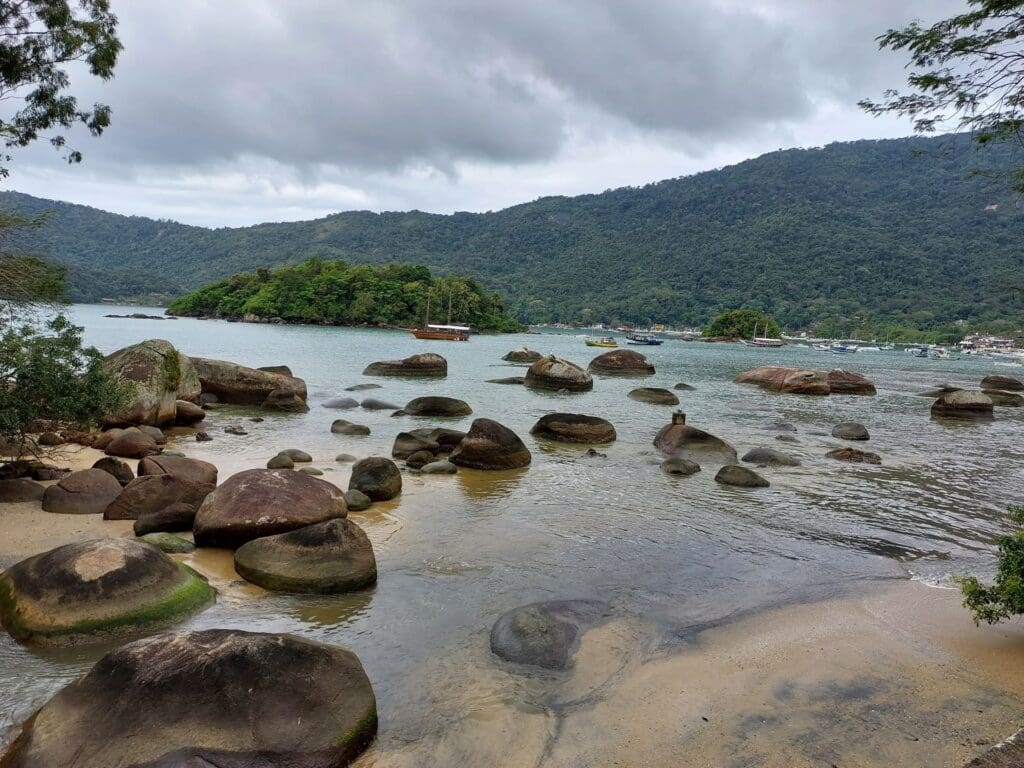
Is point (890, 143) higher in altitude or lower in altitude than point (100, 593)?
higher

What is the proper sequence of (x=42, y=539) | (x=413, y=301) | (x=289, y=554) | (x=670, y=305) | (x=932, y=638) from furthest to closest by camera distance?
(x=670, y=305)
(x=413, y=301)
(x=42, y=539)
(x=289, y=554)
(x=932, y=638)

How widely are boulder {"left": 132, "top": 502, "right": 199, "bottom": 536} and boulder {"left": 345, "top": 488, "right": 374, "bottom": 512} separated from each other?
7.03 feet

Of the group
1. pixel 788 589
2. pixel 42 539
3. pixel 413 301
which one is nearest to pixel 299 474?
pixel 42 539

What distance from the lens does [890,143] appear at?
174 metres

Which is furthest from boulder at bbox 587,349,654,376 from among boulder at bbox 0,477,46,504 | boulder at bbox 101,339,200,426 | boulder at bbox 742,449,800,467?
boulder at bbox 0,477,46,504

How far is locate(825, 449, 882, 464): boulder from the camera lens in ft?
50.2

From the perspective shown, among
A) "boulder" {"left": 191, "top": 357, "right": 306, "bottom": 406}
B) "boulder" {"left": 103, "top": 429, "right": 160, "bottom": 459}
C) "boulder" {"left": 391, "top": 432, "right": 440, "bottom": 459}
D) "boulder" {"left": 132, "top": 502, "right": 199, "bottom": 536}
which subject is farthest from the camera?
"boulder" {"left": 191, "top": 357, "right": 306, "bottom": 406}

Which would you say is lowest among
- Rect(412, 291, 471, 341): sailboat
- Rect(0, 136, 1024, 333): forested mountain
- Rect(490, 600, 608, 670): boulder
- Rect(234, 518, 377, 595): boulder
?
Rect(412, 291, 471, 341): sailboat

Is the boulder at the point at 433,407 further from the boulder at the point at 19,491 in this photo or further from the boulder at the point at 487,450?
the boulder at the point at 19,491

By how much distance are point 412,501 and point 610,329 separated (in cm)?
13907

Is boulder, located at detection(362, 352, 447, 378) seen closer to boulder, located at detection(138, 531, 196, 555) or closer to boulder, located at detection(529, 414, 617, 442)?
boulder, located at detection(529, 414, 617, 442)

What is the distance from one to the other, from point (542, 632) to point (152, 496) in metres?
5.99

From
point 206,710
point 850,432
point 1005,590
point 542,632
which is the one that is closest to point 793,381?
point 850,432

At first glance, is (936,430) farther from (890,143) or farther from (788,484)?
(890,143)
